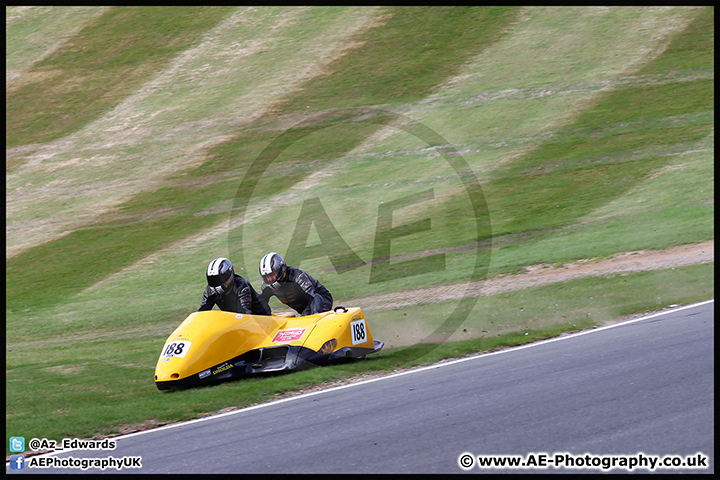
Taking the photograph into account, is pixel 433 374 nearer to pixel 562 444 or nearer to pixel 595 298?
pixel 562 444

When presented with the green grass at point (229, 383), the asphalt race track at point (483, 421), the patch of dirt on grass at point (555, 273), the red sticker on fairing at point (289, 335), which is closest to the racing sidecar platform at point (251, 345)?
the red sticker on fairing at point (289, 335)

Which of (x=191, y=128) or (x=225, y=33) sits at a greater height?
(x=225, y=33)

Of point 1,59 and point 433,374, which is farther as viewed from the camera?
point 1,59

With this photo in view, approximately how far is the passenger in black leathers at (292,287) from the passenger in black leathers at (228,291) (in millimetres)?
333

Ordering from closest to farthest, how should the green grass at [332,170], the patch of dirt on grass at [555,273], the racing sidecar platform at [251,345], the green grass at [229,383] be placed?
the green grass at [229,383] < the racing sidecar platform at [251,345] < the green grass at [332,170] < the patch of dirt on grass at [555,273]

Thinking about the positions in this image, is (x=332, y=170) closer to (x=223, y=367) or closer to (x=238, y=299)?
(x=238, y=299)

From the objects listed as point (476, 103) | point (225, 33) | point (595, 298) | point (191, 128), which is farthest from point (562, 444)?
point (225, 33)

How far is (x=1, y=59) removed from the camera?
36719 mm

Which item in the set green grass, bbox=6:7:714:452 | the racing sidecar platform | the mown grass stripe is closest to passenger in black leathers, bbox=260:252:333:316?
the racing sidecar platform

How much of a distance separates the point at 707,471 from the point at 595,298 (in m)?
7.71

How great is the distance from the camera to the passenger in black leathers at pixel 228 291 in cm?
1066

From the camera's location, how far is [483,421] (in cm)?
666

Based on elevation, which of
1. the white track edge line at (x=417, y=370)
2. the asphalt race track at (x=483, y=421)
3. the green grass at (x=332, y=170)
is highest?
the asphalt race track at (x=483, y=421)

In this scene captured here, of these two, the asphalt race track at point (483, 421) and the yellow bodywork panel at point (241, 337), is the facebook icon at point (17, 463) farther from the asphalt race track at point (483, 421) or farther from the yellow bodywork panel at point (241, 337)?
the yellow bodywork panel at point (241, 337)
